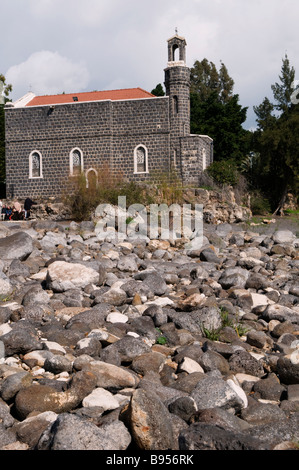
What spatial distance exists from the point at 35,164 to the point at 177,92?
8.39 meters

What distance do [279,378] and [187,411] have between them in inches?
60.2

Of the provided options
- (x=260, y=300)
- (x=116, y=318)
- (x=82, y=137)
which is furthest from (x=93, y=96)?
(x=116, y=318)

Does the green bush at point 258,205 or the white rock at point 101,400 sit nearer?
the white rock at point 101,400

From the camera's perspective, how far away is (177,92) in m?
24.7

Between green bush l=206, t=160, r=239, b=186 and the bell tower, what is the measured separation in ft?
6.27

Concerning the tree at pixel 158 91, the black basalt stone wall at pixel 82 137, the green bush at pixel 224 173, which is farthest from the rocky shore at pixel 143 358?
Answer: the tree at pixel 158 91

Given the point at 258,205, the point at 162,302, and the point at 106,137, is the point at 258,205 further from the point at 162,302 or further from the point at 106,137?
the point at 162,302

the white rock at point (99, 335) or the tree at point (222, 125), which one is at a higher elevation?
the tree at point (222, 125)

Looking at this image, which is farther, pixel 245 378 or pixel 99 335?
pixel 99 335

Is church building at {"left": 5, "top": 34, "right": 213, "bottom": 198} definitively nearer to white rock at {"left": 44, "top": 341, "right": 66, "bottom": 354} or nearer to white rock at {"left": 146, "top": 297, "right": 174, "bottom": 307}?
white rock at {"left": 146, "top": 297, "right": 174, "bottom": 307}

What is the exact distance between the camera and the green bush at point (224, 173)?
965 inches

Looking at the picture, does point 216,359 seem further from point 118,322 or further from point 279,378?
point 118,322

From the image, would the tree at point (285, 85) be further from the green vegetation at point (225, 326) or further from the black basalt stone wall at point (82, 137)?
the green vegetation at point (225, 326)
